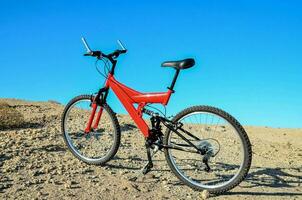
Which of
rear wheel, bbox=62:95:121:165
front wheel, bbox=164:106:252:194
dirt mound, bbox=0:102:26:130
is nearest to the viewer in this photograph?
front wheel, bbox=164:106:252:194

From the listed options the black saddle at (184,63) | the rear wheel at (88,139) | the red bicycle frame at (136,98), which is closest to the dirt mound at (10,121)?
the rear wheel at (88,139)

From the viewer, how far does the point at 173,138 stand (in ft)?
24.0

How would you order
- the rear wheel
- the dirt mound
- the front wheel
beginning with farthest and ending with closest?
the dirt mound → the rear wheel → the front wheel

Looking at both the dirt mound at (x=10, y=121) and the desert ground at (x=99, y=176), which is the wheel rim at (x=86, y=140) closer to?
the desert ground at (x=99, y=176)

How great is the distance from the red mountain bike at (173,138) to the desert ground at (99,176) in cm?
23

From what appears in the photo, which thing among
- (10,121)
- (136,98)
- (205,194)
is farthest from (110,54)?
(10,121)

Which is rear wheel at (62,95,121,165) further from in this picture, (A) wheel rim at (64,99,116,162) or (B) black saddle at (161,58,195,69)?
(B) black saddle at (161,58,195,69)

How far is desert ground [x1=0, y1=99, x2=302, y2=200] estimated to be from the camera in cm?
664

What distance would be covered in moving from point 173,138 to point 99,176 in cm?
127

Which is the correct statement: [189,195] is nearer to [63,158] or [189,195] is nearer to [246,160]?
[246,160]

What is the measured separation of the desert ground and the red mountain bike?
23cm

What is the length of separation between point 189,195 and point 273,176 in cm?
217

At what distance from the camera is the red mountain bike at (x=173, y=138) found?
6668mm

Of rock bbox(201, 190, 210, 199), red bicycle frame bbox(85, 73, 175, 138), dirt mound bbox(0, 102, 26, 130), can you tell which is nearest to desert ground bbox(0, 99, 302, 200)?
rock bbox(201, 190, 210, 199)
